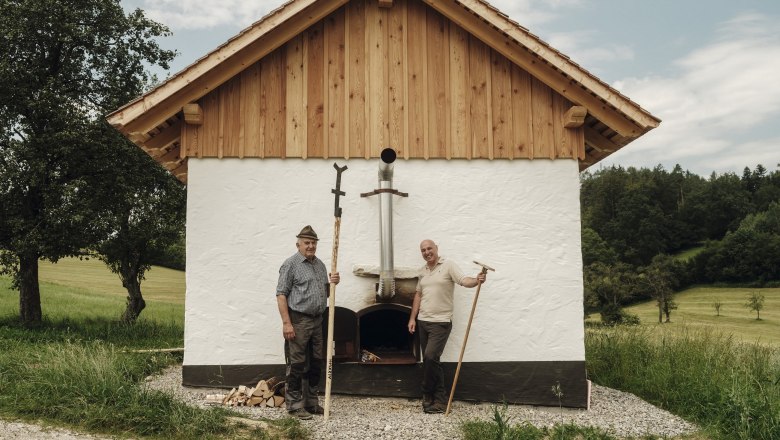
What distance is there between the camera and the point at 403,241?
8.17m

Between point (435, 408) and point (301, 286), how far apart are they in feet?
6.98

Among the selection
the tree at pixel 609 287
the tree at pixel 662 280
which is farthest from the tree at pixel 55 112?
the tree at pixel 662 280

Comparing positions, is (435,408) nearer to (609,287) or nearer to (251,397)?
(251,397)

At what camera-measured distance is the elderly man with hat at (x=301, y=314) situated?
7.09 meters

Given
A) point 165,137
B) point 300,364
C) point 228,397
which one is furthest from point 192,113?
point 228,397

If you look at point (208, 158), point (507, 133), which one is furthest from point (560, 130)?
point (208, 158)

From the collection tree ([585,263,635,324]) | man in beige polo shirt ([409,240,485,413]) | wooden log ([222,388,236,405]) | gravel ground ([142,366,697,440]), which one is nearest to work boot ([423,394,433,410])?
man in beige polo shirt ([409,240,485,413])

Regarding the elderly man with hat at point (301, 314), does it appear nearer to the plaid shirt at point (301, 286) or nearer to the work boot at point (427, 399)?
the plaid shirt at point (301, 286)

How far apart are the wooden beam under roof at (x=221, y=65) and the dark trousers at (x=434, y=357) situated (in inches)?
155

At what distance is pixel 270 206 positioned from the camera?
318 inches

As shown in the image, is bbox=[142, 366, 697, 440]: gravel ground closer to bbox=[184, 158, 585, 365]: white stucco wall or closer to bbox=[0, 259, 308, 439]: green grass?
bbox=[0, 259, 308, 439]: green grass

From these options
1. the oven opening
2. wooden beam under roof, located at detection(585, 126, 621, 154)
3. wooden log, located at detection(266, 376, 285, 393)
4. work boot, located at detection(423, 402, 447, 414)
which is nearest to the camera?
work boot, located at detection(423, 402, 447, 414)

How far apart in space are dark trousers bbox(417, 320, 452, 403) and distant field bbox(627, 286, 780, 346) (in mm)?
27456

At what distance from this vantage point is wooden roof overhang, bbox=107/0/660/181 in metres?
7.70
